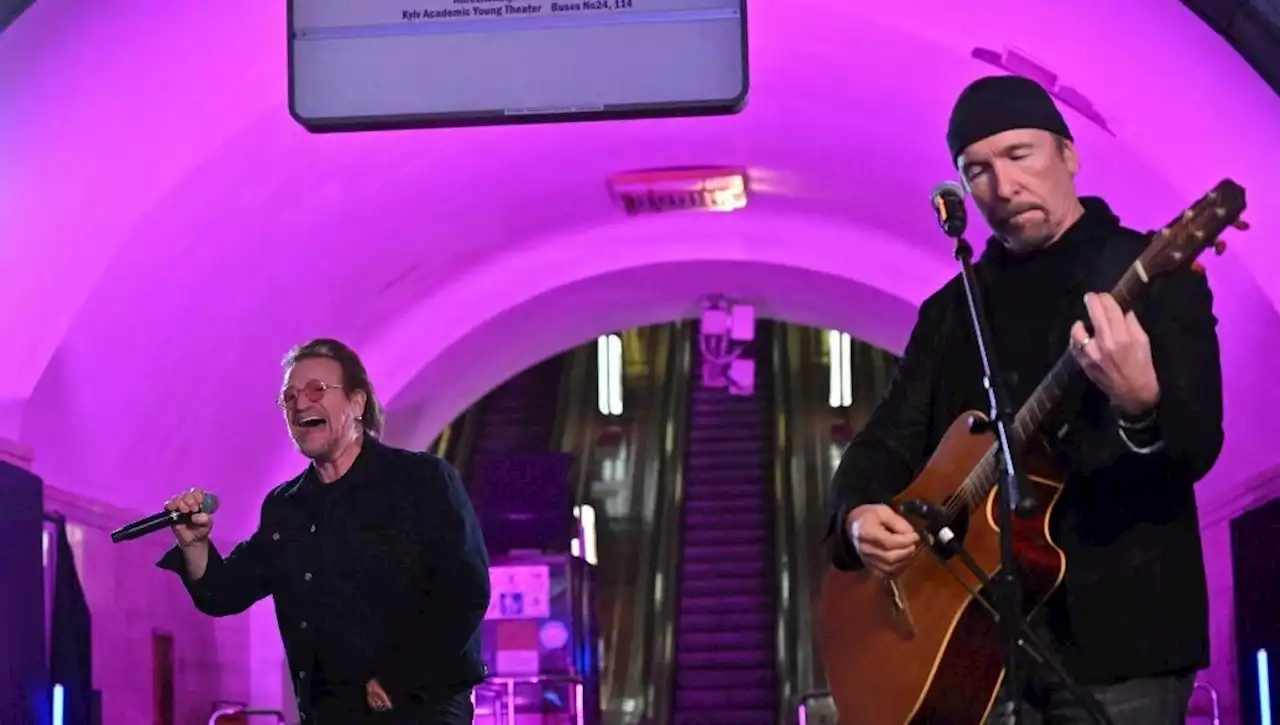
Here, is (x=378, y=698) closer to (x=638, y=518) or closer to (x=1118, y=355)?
(x=1118, y=355)

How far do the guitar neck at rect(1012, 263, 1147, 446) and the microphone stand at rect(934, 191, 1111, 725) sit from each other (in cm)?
4

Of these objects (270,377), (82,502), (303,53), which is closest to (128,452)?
(82,502)

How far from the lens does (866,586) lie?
130 inches

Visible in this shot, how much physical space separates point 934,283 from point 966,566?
671 cm

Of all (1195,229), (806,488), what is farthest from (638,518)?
(1195,229)

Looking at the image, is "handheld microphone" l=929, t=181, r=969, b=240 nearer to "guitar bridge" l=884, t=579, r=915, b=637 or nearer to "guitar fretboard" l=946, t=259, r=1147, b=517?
"guitar fretboard" l=946, t=259, r=1147, b=517

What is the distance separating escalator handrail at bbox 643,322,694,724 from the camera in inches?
546

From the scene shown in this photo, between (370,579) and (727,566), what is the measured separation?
38.2 feet

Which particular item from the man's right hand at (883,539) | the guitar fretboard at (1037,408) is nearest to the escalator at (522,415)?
the man's right hand at (883,539)

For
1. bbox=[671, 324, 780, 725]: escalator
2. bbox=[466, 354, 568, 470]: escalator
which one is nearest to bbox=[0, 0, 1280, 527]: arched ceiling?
bbox=[671, 324, 780, 725]: escalator

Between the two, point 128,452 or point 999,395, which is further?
point 128,452

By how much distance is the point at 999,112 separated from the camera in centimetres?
291

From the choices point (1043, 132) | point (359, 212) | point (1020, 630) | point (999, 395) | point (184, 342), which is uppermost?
point (359, 212)

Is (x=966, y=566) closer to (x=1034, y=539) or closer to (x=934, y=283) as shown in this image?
(x=1034, y=539)
